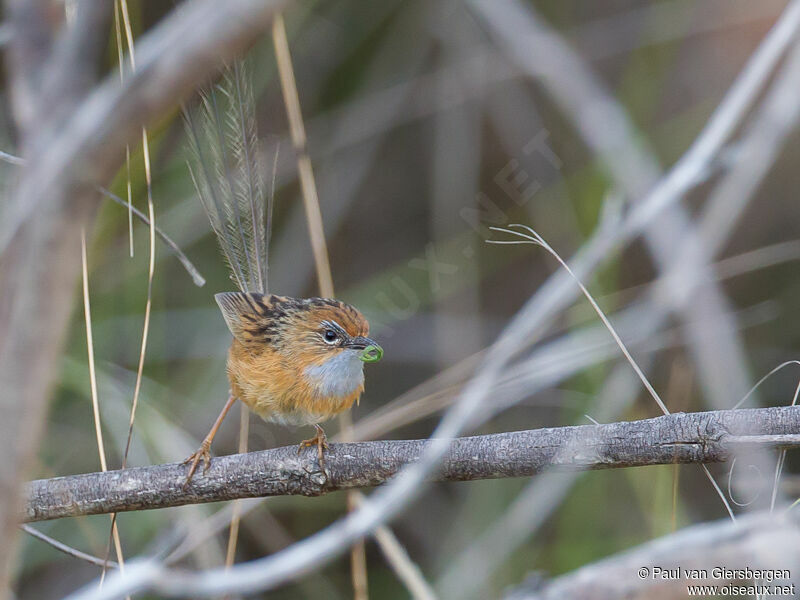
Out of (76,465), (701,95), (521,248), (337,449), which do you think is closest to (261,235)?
(337,449)

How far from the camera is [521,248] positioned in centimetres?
602

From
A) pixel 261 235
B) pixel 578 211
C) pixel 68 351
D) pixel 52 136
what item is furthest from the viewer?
pixel 578 211

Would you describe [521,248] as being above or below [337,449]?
above

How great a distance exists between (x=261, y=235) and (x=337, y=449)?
1124 millimetres

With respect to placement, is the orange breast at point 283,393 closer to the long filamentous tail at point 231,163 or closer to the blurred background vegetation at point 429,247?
the long filamentous tail at point 231,163

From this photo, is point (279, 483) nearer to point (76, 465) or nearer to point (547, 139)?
point (76, 465)

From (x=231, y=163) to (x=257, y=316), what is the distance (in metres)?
0.80

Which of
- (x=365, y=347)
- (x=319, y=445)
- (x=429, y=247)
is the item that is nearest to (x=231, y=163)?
(x=365, y=347)

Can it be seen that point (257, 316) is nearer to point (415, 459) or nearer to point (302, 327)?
point (302, 327)

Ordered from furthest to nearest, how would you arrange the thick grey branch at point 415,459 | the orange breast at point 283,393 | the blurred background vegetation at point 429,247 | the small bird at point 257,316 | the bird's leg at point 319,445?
1. the blurred background vegetation at point 429,247
2. the orange breast at point 283,393
3. the small bird at point 257,316
4. the bird's leg at point 319,445
5. the thick grey branch at point 415,459

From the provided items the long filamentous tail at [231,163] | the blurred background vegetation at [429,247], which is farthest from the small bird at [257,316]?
the blurred background vegetation at [429,247]

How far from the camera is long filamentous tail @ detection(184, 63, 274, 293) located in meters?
2.90

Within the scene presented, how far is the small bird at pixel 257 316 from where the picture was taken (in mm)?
3062

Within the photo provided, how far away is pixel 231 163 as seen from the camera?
3.20m
